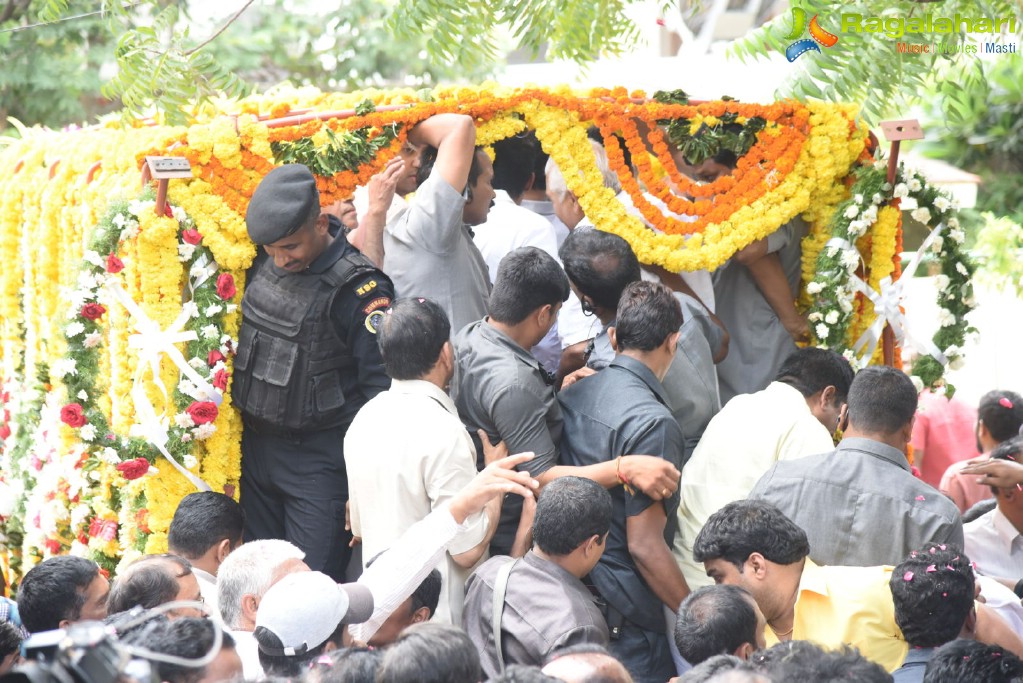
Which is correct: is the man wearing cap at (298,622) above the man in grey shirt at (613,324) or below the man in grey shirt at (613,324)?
below

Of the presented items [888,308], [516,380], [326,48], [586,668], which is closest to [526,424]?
[516,380]

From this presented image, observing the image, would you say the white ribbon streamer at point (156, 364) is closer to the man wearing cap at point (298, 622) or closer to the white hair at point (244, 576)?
the white hair at point (244, 576)

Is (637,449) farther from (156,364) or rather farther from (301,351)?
(156,364)

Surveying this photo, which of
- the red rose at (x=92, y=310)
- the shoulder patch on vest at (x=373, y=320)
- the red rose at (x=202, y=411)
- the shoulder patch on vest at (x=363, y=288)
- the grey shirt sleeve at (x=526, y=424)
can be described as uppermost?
the shoulder patch on vest at (x=363, y=288)

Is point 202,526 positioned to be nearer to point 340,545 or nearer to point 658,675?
point 340,545

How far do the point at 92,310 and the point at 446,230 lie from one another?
1707mm

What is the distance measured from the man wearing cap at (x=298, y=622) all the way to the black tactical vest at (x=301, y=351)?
1952 millimetres

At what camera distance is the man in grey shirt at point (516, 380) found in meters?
4.68

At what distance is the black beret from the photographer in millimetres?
5316

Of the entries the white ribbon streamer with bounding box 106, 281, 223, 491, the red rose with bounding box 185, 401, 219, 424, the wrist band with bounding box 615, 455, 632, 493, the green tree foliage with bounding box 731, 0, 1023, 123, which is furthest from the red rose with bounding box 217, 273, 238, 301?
the green tree foliage with bounding box 731, 0, 1023, 123

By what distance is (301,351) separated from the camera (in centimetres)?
551

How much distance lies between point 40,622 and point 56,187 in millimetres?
3186

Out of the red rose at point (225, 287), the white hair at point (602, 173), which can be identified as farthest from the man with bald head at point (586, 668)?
the white hair at point (602, 173)

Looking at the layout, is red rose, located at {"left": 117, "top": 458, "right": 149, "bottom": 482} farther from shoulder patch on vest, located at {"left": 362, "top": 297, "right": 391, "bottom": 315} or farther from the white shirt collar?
the white shirt collar
